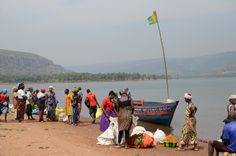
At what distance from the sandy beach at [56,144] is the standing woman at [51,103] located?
6.16 ft

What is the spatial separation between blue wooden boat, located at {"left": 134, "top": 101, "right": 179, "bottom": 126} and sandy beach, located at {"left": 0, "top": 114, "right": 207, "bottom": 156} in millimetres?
5975

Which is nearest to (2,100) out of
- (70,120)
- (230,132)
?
(70,120)

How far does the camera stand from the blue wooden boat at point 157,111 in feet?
68.4

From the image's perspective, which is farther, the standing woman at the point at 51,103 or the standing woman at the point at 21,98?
the standing woman at the point at 51,103

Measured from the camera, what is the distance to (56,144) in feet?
38.8

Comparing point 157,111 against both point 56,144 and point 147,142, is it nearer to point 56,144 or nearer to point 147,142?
point 147,142

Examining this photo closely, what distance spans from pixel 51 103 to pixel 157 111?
6484 mm

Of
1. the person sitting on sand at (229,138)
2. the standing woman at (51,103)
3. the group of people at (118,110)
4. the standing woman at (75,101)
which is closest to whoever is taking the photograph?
the person sitting on sand at (229,138)

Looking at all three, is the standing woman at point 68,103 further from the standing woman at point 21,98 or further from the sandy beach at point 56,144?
the standing woman at point 21,98

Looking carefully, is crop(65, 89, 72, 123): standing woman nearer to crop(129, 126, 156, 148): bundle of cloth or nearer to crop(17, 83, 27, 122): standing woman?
crop(17, 83, 27, 122): standing woman

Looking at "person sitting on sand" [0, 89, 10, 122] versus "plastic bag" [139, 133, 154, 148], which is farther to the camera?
"person sitting on sand" [0, 89, 10, 122]

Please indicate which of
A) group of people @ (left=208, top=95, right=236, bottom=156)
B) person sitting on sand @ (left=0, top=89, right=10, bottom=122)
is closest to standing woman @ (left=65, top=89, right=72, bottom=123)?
person sitting on sand @ (left=0, top=89, right=10, bottom=122)

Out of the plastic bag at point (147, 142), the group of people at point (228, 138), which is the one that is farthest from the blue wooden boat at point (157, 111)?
the group of people at point (228, 138)

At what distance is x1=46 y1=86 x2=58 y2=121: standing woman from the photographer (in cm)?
1759
